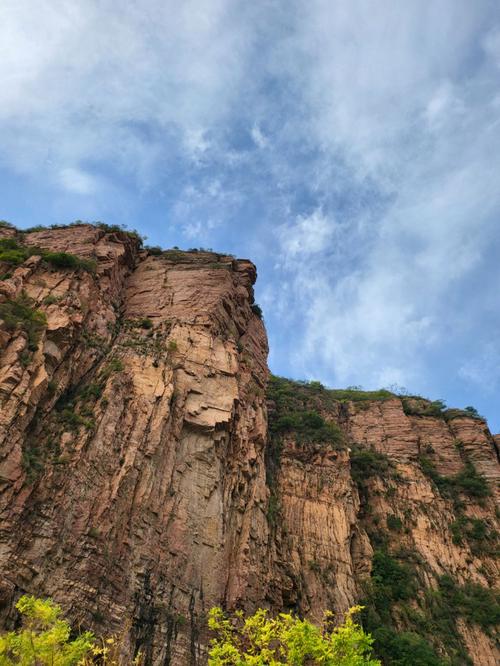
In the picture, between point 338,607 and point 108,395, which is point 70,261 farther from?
point 338,607

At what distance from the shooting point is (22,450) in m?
21.1

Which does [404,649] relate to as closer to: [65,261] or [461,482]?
[461,482]

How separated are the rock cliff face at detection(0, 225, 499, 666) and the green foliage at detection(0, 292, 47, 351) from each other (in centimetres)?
9

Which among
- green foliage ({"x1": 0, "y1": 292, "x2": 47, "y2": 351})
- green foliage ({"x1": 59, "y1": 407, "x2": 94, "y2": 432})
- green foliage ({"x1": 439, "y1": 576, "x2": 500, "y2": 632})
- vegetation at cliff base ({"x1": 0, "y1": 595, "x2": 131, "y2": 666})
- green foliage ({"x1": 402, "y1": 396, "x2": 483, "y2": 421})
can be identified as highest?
green foliage ({"x1": 402, "y1": 396, "x2": 483, "y2": 421})

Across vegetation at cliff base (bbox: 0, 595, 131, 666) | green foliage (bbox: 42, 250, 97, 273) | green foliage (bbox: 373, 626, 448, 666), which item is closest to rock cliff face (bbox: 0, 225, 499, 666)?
green foliage (bbox: 42, 250, 97, 273)

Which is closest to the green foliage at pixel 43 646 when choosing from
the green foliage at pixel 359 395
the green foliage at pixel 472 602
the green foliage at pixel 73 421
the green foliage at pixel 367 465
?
the green foliage at pixel 73 421

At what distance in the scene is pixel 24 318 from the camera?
2544cm

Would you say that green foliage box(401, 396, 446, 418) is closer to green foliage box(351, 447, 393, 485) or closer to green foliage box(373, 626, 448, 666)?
green foliage box(351, 447, 393, 485)

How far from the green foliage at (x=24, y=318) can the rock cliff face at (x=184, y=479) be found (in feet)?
0.31

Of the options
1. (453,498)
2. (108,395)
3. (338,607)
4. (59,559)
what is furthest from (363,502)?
(59,559)

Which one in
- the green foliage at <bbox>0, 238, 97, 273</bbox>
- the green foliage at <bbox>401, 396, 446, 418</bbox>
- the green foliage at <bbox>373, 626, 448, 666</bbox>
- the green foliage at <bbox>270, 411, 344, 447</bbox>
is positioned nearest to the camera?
the green foliage at <bbox>0, 238, 97, 273</bbox>

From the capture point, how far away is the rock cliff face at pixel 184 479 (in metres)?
20.8

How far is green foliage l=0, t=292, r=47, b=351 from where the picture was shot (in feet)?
79.4

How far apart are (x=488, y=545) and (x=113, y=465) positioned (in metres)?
32.9
